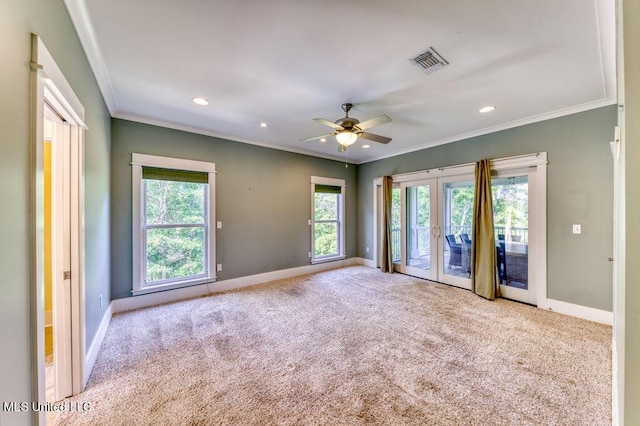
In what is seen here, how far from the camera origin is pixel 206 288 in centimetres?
417

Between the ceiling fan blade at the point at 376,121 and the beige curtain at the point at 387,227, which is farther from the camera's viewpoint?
the beige curtain at the point at 387,227

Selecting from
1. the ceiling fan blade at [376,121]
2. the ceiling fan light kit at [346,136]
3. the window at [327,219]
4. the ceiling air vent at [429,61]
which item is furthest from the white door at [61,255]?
the window at [327,219]

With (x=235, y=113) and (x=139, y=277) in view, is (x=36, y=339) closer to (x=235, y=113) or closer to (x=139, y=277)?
(x=139, y=277)

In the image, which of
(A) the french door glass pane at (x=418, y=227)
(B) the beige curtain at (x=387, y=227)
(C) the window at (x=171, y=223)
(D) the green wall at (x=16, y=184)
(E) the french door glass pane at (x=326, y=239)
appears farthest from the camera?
(E) the french door glass pane at (x=326, y=239)

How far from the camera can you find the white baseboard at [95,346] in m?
2.05

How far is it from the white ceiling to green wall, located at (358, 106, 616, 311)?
0.23 metres

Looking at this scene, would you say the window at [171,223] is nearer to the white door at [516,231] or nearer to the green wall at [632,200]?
the green wall at [632,200]

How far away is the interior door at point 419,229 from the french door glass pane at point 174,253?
3972 millimetres

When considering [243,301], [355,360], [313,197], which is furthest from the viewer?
[313,197]

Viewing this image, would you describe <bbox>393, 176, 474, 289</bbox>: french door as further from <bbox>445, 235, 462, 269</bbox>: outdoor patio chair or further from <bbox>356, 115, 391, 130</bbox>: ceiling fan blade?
<bbox>356, 115, 391, 130</bbox>: ceiling fan blade

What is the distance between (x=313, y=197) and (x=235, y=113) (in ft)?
8.45

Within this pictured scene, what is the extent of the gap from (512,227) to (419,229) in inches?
64.1

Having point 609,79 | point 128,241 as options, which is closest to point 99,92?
point 128,241

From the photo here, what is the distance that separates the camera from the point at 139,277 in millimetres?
3580
